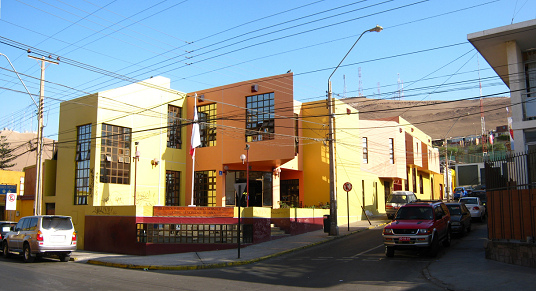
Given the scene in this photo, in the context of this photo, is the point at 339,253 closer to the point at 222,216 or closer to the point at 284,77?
the point at 222,216

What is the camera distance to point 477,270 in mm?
11836

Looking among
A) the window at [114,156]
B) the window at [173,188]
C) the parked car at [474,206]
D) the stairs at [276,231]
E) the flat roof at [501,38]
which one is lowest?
the stairs at [276,231]

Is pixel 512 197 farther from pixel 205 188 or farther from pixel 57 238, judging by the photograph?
pixel 205 188

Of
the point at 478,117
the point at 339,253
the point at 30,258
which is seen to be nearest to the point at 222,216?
the point at 339,253

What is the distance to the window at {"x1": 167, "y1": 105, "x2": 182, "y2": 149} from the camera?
93.4 feet

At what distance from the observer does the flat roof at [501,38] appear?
49.5ft

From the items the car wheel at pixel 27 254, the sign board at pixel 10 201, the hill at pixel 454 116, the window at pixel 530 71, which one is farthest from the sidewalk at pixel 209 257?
the hill at pixel 454 116

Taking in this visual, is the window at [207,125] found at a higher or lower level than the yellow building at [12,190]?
higher

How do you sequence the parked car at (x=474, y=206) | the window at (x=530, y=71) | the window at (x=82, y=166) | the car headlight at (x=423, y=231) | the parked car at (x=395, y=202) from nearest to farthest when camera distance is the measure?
the car headlight at (x=423, y=231)
the window at (x=530, y=71)
the window at (x=82, y=166)
the parked car at (x=474, y=206)
the parked car at (x=395, y=202)

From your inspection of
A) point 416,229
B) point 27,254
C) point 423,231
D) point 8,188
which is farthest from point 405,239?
point 8,188

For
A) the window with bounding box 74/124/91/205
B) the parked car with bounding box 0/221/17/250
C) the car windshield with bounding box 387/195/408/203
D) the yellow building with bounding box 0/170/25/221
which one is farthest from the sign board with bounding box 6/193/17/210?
the car windshield with bounding box 387/195/408/203

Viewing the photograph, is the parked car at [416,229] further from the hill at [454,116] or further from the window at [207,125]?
the hill at [454,116]

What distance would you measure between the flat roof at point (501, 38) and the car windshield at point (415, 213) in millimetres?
6687

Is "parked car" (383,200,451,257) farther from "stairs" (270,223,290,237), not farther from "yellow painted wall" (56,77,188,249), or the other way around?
"yellow painted wall" (56,77,188,249)
